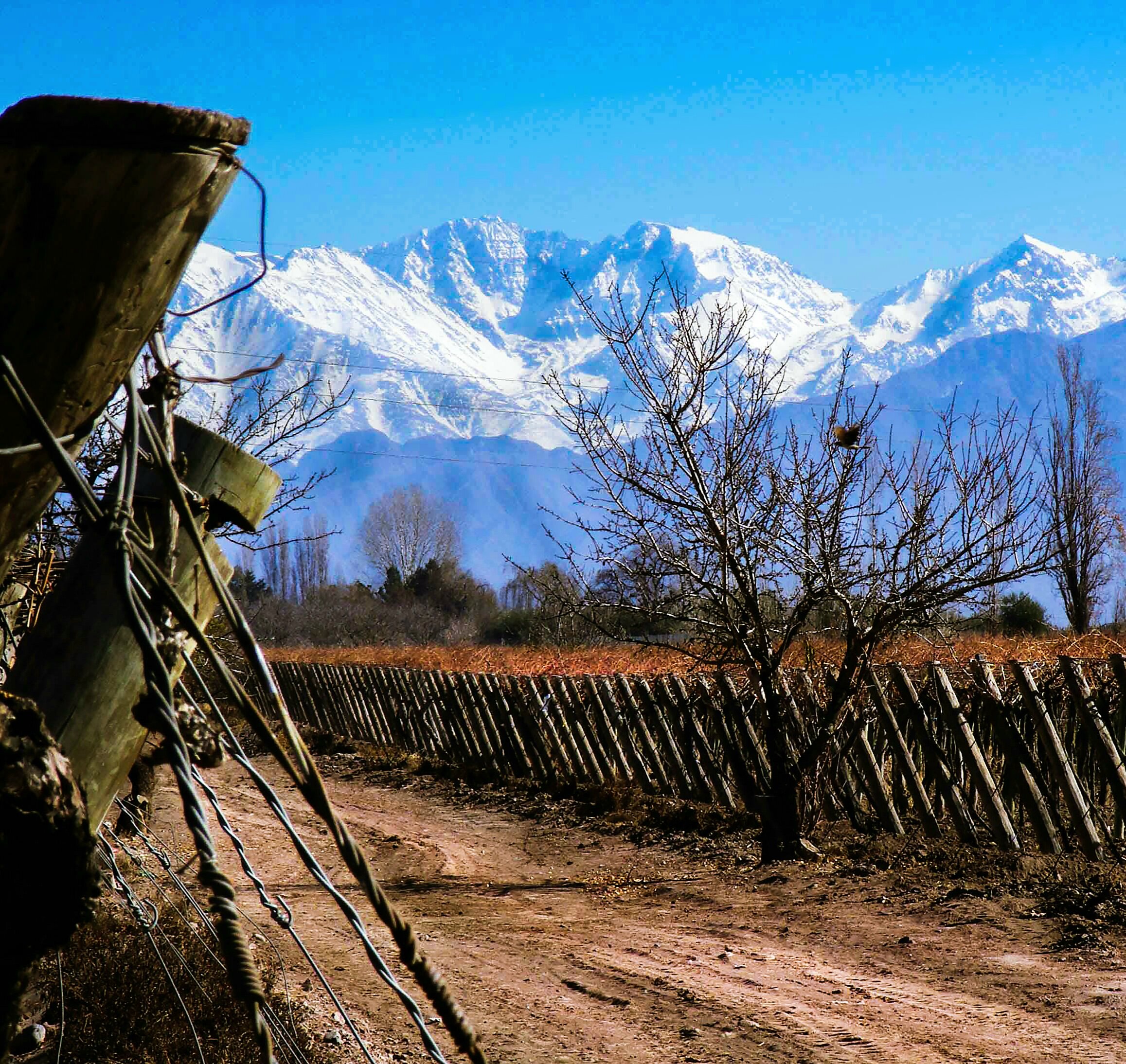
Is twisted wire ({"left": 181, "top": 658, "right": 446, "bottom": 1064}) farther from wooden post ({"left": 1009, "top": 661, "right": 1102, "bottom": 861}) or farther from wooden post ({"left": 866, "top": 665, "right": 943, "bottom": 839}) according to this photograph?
wooden post ({"left": 866, "top": 665, "right": 943, "bottom": 839})

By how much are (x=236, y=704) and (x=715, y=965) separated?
483cm

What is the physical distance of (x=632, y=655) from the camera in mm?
18812

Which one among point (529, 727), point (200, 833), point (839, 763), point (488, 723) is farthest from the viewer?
point (488, 723)

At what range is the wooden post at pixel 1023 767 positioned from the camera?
22.5ft

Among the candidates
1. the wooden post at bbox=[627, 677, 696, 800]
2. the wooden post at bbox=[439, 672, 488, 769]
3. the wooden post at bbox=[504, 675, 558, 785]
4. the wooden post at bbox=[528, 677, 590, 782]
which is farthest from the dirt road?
the wooden post at bbox=[439, 672, 488, 769]

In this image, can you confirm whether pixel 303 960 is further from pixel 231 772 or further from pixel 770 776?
pixel 231 772

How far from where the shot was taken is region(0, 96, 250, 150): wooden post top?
3.47 feet

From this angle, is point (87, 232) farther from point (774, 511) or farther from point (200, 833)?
point (774, 511)

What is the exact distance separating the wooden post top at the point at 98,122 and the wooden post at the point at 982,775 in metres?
6.93

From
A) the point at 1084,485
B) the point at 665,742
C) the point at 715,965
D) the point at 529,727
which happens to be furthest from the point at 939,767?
the point at 1084,485

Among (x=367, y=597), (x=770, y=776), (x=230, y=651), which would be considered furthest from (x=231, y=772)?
(x=367, y=597)

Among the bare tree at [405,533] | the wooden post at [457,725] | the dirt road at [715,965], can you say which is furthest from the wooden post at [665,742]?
the bare tree at [405,533]

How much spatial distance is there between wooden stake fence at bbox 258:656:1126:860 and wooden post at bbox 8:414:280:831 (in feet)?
20.3

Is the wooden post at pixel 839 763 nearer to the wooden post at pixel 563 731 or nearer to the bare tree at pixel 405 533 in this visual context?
the wooden post at pixel 563 731
